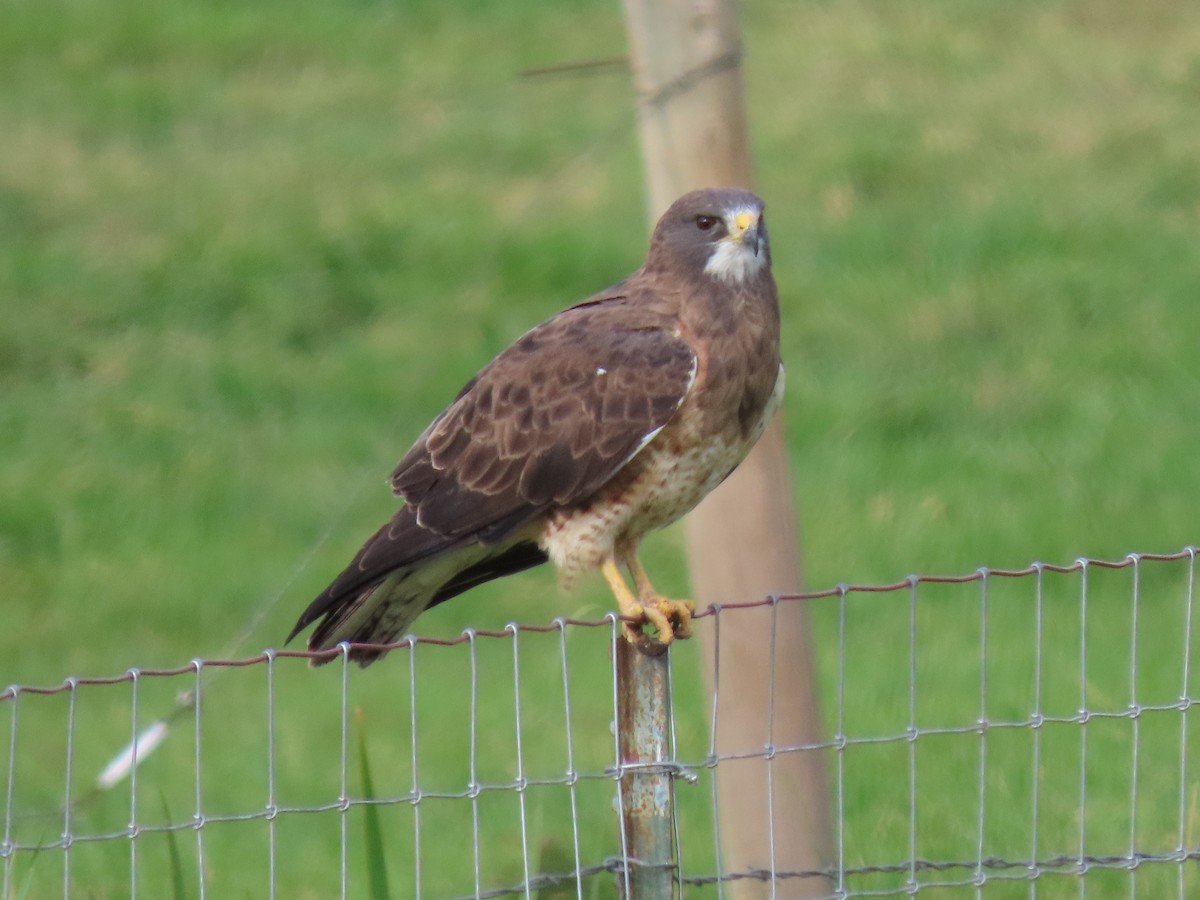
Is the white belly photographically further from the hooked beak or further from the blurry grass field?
the blurry grass field

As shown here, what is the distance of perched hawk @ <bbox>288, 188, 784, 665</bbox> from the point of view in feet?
14.0

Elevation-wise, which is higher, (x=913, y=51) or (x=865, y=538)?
(x=913, y=51)

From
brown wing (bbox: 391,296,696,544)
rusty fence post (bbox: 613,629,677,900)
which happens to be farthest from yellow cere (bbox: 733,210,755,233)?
rusty fence post (bbox: 613,629,677,900)

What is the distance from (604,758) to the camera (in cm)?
659

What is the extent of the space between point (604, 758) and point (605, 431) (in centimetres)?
254

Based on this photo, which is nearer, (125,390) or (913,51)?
(125,390)

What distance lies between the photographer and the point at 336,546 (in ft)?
26.5

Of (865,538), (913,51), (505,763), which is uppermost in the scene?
(913,51)

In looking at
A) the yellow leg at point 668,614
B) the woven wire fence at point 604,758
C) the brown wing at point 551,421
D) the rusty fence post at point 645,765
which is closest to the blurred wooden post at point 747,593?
the woven wire fence at point 604,758

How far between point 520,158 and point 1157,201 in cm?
358

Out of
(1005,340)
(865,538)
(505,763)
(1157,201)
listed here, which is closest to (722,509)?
(505,763)

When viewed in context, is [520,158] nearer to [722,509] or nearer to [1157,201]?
[1157,201]

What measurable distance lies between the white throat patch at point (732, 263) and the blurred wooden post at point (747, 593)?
14 cm

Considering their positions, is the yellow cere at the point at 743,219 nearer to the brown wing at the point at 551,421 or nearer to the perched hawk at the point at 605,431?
the perched hawk at the point at 605,431
